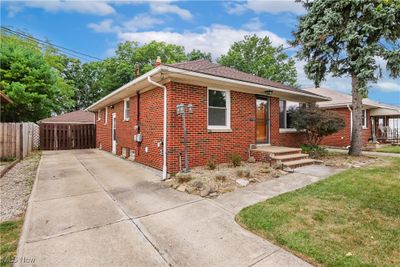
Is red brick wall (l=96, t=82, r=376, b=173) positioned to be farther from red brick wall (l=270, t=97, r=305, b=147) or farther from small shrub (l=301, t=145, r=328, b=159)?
small shrub (l=301, t=145, r=328, b=159)

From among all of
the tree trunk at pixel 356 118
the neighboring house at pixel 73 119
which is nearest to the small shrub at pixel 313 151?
the tree trunk at pixel 356 118

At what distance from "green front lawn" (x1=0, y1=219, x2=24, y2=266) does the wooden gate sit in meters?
13.4

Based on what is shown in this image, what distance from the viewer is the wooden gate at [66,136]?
14859 mm

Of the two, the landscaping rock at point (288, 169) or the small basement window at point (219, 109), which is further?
the small basement window at point (219, 109)

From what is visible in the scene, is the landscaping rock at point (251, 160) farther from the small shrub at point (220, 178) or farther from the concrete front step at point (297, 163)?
the small shrub at point (220, 178)

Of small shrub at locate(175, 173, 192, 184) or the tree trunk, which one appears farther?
the tree trunk

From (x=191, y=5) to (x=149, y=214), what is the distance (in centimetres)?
901

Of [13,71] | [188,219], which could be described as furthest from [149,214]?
[13,71]

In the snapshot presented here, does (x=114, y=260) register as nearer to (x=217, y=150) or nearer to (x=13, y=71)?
(x=217, y=150)

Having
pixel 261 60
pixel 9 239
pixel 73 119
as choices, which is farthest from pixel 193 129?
pixel 261 60

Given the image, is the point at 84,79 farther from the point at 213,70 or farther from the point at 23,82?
the point at 213,70

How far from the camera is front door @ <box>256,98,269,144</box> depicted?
30.0 feet

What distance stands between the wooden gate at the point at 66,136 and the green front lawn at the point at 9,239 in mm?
13376

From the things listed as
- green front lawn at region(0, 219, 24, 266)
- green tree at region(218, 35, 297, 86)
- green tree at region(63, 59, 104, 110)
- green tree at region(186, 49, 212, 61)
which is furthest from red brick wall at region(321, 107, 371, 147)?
green tree at region(63, 59, 104, 110)
